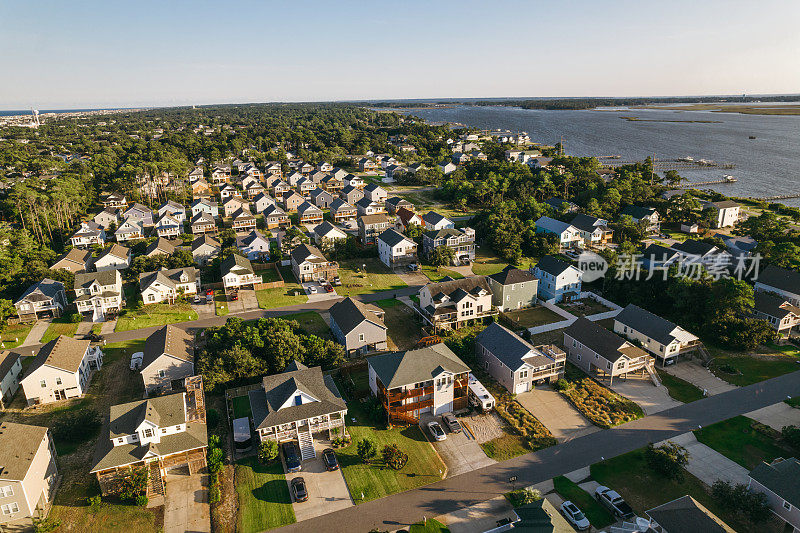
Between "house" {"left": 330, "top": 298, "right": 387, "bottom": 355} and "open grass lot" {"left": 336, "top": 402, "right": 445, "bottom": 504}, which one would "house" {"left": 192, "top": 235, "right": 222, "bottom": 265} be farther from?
"open grass lot" {"left": 336, "top": 402, "right": 445, "bottom": 504}

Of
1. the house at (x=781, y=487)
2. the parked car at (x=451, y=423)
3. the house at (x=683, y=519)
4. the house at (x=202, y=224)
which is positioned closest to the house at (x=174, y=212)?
the house at (x=202, y=224)

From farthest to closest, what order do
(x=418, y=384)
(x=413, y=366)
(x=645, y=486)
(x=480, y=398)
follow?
(x=480, y=398)
(x=413, y=366)
(x=418, y=384)
(x=645, y=486)

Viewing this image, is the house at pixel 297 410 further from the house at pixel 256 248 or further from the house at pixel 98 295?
the house at pixel 256 248

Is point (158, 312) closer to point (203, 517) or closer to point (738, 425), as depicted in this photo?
point (203, 517)

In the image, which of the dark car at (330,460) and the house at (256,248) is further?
the house at (256,248)

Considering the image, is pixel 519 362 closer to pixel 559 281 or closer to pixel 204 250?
pixel 559 281

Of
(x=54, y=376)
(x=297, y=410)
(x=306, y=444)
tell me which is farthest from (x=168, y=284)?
(x=306, y=444)

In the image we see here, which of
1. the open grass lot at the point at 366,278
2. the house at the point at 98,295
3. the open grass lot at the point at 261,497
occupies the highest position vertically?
the house at the point at 98,295
